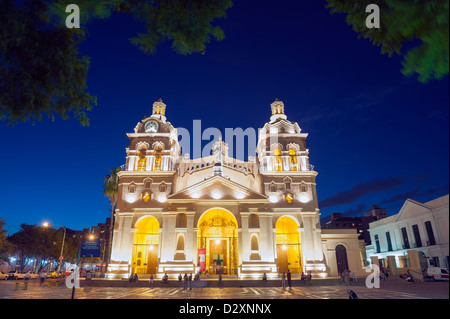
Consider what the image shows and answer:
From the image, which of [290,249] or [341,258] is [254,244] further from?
[341,258]

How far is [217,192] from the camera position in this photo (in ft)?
110

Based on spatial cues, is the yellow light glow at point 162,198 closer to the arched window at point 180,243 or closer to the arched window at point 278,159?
the arched window at point 180,243

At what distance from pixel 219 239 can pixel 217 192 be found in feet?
20.6

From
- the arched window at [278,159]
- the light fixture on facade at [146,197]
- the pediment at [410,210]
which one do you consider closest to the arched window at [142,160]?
the light fixture on facade at [146,197]

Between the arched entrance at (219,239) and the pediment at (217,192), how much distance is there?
2.24 m

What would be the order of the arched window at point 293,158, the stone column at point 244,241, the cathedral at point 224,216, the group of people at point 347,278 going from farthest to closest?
the arched window at point 293,158
the cathedral at point 224,216
the stone column at point 244,241
the group of people at point 347,278

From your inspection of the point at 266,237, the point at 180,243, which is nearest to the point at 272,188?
the point at 266,237

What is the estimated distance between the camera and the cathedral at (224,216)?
104ft

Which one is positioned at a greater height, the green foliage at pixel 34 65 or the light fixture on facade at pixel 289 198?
the light fixture on facade at pixel 289 198

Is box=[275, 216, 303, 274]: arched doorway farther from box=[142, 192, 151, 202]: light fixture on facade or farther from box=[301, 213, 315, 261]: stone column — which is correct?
box=[142, 192, 151, 202]: light fixture on facade

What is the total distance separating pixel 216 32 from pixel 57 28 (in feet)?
12.6
